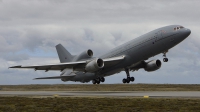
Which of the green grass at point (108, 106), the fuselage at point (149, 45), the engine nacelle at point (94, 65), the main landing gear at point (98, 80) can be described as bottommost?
the green grass at point (108, 106)

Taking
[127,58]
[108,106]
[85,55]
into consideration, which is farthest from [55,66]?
[108,106]

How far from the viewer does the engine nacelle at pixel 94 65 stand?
4516cm

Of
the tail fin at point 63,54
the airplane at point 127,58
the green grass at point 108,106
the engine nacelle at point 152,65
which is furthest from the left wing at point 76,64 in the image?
the green grass at point 108,106

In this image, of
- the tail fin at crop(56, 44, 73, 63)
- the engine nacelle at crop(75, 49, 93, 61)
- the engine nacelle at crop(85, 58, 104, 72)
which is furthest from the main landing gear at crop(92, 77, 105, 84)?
the engine nacelle at crop(85, 58, 104, 72)

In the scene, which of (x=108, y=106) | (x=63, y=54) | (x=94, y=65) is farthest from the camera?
(x=63, y=54)

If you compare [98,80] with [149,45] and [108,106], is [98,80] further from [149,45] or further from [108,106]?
[108,106]

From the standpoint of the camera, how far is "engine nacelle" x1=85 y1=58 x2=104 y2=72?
45.2 metres

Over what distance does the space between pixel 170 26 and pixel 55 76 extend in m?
22.7

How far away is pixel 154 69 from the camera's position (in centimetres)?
5434

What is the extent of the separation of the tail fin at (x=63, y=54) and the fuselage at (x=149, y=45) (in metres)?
10.7

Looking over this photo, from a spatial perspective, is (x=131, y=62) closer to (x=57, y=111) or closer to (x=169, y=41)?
(x=169, y=41)

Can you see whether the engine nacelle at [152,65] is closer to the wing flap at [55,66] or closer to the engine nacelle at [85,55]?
the engine nacelle at [85,55]

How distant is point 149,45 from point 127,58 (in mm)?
4157

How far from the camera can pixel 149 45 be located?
44875mm
